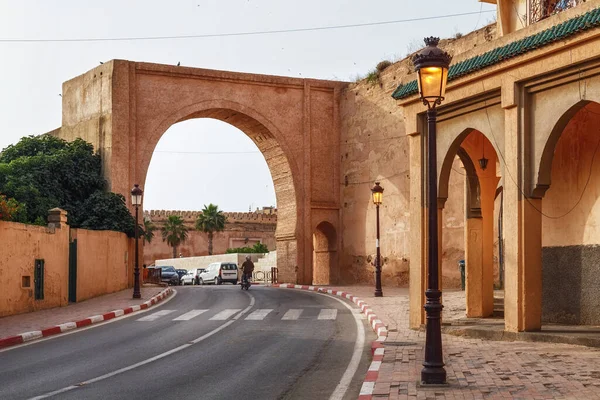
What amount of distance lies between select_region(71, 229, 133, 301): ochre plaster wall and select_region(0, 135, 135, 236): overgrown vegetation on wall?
141 cm

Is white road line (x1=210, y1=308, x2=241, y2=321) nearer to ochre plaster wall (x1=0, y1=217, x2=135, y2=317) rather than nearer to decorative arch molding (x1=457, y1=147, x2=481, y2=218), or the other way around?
ochre plaster wall (x1=0, y1=217, x2=135, y2=317)

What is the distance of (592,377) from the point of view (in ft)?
30.7

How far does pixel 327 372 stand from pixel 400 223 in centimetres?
2539

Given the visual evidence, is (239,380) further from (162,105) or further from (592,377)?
(162,105)

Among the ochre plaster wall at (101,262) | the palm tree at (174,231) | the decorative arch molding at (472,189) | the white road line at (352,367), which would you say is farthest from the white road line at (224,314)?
the palm tree at (174,231)

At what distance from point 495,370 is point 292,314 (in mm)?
11605

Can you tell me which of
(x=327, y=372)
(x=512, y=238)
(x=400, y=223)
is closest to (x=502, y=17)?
(x=512, y=238)

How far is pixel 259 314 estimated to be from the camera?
2177 centimetres

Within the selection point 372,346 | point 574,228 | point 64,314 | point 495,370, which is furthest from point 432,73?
point 64,314

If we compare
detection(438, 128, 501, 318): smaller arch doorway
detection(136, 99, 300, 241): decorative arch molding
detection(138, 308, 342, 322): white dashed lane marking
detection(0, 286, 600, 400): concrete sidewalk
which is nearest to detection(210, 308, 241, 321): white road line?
detection(138, 308, 342, 322): white dashed lane marking

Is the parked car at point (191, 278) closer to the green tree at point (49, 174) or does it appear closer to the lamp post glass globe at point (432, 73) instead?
the green tree at point (49, 174)

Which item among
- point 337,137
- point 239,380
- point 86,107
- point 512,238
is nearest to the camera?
point 239,380

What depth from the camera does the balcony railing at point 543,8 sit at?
1677 cm

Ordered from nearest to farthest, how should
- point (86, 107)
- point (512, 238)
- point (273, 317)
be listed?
point (512, 238), point (273, 317), point (86, 107)
